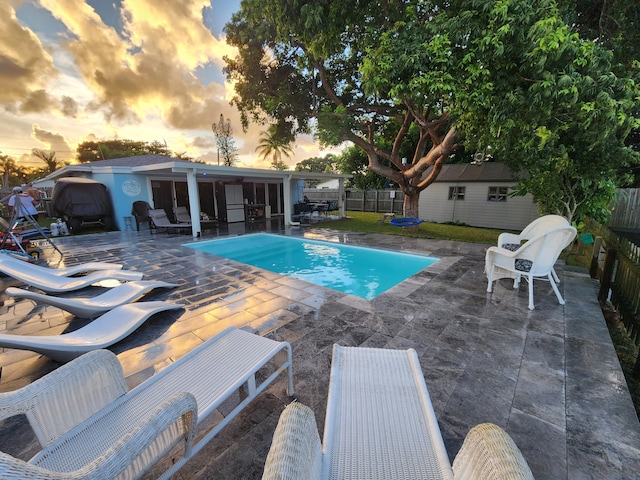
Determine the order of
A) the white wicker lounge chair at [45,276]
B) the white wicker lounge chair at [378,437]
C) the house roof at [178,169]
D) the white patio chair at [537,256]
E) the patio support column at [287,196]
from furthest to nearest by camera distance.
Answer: the patio support column at [287,196] < the house roof at [178,169] < the white wicker lounge chair at [45,276] < the white patio chair at [537,256] < the white wicker lounge chair at [378,437]

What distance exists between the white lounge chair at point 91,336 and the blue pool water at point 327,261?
113 inches

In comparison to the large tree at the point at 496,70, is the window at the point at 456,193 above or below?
below

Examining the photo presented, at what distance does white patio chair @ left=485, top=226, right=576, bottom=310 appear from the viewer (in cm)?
370

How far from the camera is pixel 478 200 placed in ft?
46.2

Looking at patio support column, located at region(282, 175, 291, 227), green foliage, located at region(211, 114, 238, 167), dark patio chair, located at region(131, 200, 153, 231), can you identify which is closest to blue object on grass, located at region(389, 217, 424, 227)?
patio support column, located at region(282, 175, 291, 227)

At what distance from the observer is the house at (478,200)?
13.0 meters

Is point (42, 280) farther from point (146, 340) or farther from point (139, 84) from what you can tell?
point (139, 84)

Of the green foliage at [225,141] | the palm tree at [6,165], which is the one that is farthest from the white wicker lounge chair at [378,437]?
the palm tree at [6,165]

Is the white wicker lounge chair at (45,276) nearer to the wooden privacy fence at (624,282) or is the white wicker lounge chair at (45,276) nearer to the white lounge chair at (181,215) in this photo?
the white lounge chair at (181,215)

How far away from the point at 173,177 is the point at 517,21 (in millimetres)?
12391

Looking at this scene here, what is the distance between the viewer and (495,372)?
2.43 meters

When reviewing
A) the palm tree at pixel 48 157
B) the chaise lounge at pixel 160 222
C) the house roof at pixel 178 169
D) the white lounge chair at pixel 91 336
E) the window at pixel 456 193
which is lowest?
the white lounge chair at pixel 91 336

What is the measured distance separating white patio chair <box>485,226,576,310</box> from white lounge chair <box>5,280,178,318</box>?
17.5 ft

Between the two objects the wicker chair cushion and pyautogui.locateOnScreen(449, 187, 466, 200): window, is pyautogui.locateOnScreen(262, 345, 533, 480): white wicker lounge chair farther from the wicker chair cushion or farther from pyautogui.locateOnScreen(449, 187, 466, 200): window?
pyautogui.locateOnScreen(449, 187, 466, 200): window
